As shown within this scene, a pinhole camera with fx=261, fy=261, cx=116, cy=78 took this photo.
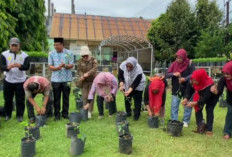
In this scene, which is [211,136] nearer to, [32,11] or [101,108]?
[101,108]

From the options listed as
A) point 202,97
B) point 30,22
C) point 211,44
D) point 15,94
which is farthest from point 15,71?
point 211,44

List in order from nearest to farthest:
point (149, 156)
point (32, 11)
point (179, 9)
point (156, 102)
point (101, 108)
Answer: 1. point (149, 156)
2. point (156, 102)
3. point (101, 108)
4. point (32, 11)
5. point (179, 9)

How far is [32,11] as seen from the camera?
1204cm

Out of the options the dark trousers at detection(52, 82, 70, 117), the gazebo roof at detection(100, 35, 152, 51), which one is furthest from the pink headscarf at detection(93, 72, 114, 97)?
the gazebo roof at detection(100, 35, 152, 51)

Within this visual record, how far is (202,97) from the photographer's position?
4.51 metres

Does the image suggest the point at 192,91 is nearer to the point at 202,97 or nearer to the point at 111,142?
the point at 202,97

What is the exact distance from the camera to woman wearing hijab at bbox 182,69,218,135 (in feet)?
14.6

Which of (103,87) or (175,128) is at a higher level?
(103,87)

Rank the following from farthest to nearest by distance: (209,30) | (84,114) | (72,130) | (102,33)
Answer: (102,33), (209,30), (84,114), (72,130)

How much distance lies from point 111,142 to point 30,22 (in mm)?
9941

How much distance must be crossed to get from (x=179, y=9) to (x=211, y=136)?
11536mm

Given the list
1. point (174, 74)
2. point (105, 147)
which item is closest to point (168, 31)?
point (174, 74)

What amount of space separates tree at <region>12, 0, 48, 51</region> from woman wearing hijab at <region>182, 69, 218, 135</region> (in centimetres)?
936

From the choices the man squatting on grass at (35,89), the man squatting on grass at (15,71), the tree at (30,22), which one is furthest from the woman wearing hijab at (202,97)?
the tree at (30,22)
